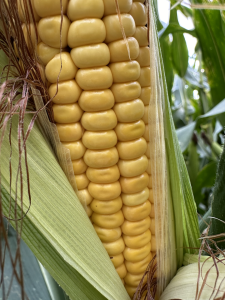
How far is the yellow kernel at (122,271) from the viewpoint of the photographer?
664 mm

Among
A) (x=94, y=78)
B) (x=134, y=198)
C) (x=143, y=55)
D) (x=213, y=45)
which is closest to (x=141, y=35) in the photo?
(x=143, y=55)

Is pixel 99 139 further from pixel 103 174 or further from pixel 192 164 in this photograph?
pixel 192 164

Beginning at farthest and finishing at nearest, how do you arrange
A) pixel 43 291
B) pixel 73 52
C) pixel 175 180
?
1. pixel 43 291
2. pixel 175 180
3. pixel 73 52

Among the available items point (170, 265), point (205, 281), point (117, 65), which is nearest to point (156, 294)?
point (170, 265)

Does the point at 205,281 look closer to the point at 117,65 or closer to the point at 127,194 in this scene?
the point at 127,194

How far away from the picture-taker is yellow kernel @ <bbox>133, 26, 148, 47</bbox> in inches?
21.8

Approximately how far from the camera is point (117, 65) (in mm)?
534

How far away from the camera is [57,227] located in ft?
1.77

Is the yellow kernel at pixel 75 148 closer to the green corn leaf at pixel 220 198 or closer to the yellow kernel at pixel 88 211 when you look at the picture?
the yellow kernel at pixel 88 211

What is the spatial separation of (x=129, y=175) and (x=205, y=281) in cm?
26

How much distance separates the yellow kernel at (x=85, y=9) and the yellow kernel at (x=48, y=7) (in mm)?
17

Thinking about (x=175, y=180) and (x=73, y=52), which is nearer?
(x=73, y=52)

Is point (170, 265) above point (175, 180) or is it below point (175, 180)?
below

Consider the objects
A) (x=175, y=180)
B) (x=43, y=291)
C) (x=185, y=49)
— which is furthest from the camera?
(x=185, y=49)
